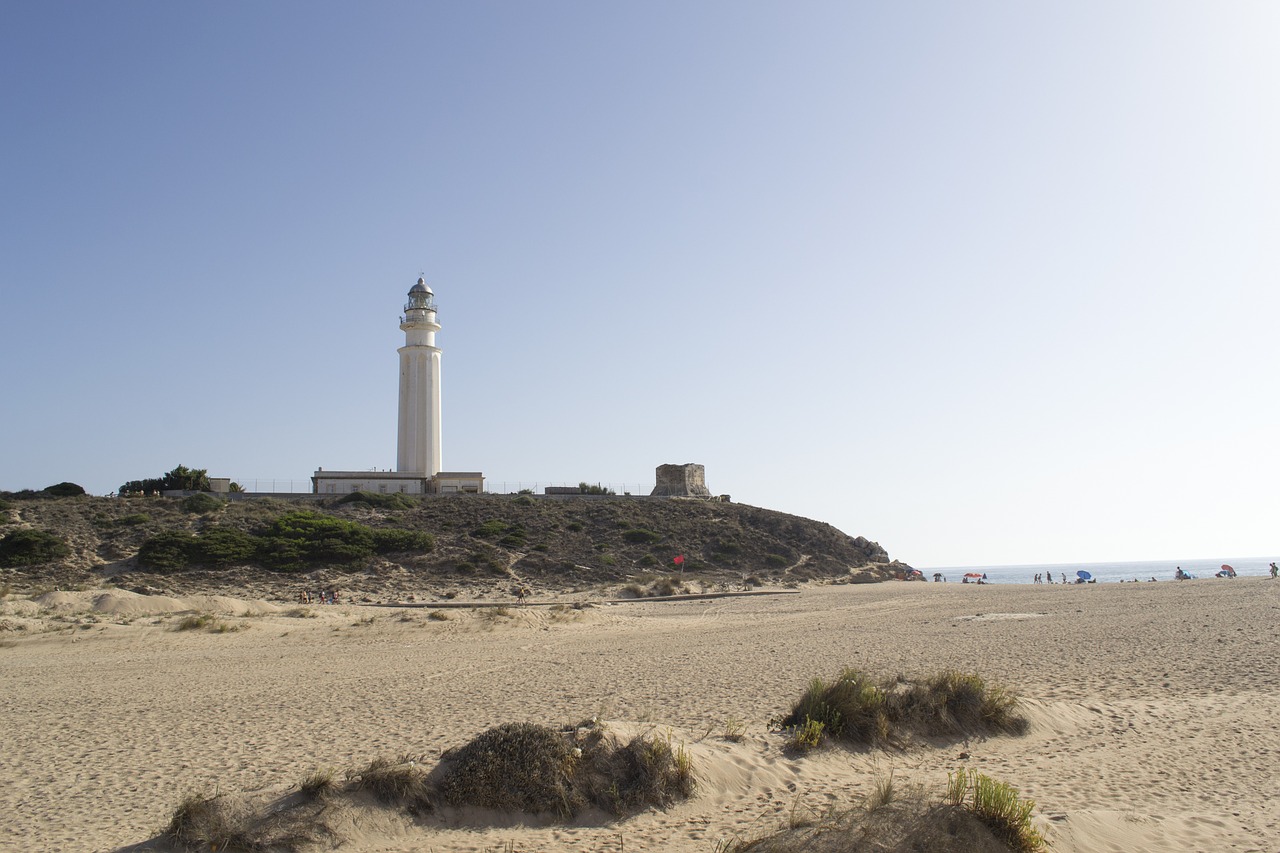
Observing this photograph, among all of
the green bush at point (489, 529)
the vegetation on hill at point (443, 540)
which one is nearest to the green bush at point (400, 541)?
the vegetation on hill at point (443, 540)

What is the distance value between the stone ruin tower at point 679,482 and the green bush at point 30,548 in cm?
3621

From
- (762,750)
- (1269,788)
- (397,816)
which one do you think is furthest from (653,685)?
(1269,788)

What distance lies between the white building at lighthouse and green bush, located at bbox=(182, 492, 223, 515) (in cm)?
946

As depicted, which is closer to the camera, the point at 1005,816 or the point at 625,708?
the point at 1005,816

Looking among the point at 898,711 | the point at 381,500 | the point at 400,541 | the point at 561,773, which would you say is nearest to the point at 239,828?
the point at 561,773

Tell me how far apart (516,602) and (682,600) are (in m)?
7.10

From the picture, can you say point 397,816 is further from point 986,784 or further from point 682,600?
point 682,600

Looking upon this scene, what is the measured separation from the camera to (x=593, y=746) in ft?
29.1

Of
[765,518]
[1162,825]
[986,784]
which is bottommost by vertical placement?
[1162,825]

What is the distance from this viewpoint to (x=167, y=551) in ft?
122

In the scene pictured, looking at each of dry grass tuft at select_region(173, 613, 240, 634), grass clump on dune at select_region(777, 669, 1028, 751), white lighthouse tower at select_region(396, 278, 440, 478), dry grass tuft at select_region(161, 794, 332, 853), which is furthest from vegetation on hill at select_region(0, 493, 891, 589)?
dry grass tuft at select_region(161, 794, 332, 853)

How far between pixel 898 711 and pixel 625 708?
4.06 meters

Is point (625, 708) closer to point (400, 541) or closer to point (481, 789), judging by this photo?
point (481, 789)

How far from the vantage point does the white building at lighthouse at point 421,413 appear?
55781mm
